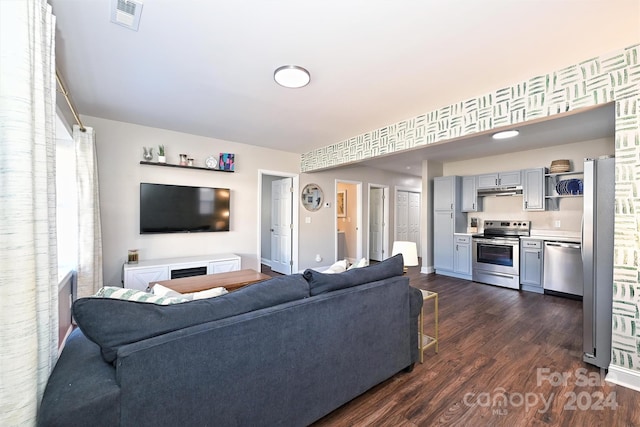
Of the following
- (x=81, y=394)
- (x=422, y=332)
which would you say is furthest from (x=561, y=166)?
(x=81, y=394)

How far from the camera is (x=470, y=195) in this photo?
5.16 metres

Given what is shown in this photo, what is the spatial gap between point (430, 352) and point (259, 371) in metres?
1.79

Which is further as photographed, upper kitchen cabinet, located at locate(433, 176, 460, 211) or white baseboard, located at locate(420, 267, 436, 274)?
white baseboard, located at locate(420, 267, 436, 274)

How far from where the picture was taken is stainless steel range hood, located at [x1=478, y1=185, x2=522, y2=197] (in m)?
4.70

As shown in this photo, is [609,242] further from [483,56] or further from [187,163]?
[187,163]

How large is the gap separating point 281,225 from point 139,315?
469cm

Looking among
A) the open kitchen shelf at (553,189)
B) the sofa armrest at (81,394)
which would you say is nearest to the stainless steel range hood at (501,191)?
the open kitchen shelf at (553,189)

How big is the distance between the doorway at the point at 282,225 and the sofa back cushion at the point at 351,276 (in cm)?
326

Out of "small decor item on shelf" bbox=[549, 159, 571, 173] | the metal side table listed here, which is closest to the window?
the metal side table

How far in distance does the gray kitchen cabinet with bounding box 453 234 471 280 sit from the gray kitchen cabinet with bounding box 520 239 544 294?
80 cm

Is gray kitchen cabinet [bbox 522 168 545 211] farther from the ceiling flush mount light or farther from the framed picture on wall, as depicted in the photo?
the ceiling flush mount light

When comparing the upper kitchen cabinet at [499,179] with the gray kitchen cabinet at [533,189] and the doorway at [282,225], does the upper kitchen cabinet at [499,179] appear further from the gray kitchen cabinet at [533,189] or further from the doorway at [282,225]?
the doorway at [282,225]

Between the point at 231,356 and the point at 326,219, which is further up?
the point at 326,219

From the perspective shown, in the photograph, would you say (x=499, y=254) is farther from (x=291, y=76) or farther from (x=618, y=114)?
(x=291, y=76)
